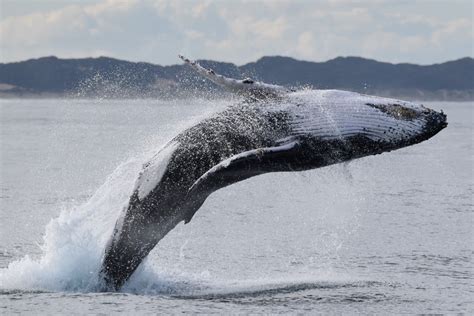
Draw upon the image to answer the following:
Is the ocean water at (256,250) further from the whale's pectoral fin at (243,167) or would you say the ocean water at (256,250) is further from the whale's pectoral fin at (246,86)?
the whale's pectoral fin at (243,167)

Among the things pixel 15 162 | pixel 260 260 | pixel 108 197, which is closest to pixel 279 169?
pixel 108 197

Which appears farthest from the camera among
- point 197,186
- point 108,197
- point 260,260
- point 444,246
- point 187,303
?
point 444,246

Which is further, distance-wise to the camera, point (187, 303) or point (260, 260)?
point (260, 260)

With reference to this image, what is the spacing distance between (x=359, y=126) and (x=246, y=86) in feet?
6.37

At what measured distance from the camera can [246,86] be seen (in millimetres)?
14383

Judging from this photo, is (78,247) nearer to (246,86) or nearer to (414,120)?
(246,86)

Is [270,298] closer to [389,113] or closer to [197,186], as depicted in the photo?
[197,186]

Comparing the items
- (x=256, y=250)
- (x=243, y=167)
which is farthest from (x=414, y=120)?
(x=256, y=250)

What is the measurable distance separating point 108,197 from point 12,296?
276cm

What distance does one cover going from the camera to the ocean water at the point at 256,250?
48.9 feet

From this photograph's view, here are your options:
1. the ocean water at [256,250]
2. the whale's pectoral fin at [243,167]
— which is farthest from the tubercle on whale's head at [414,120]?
the whale's pectoral fin at [243,167]

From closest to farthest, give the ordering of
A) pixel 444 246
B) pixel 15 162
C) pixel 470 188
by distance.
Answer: pixel 444 246
pixel 470 188
pixel 15 162

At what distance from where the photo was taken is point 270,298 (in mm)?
15047

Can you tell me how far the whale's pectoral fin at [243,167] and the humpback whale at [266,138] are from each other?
0.7 inches
